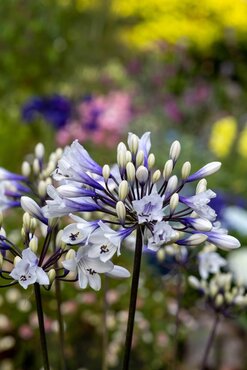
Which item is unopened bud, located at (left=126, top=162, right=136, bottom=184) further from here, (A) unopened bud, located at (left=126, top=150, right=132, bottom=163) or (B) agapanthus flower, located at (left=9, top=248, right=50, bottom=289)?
(B) agapanthus flower, located at (left=9, top=248, right=50, bottom=289)

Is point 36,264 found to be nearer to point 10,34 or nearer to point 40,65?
point 10,34

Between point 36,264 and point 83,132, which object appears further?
point 83,132

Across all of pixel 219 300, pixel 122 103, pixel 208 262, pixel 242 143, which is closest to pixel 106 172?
pixel 208 262

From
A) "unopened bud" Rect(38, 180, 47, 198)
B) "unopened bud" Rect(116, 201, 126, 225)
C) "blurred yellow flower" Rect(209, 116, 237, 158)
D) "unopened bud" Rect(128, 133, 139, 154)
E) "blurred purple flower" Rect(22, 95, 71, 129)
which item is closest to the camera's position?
"unopened bud" Rect(116, 201, 126, 225)

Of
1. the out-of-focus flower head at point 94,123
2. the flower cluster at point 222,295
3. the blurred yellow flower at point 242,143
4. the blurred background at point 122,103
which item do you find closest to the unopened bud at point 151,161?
the flower cluster at point 222,295

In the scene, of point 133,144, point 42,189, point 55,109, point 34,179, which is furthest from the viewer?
point 55,109

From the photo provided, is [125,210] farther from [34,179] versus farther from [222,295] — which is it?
[222,295]

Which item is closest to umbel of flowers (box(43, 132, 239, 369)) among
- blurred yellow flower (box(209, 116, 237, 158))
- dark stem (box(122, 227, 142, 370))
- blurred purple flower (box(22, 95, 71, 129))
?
dark stem (box(122, 227, 142, 370))

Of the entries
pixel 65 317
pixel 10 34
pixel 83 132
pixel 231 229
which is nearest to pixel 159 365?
pixel 65 317
